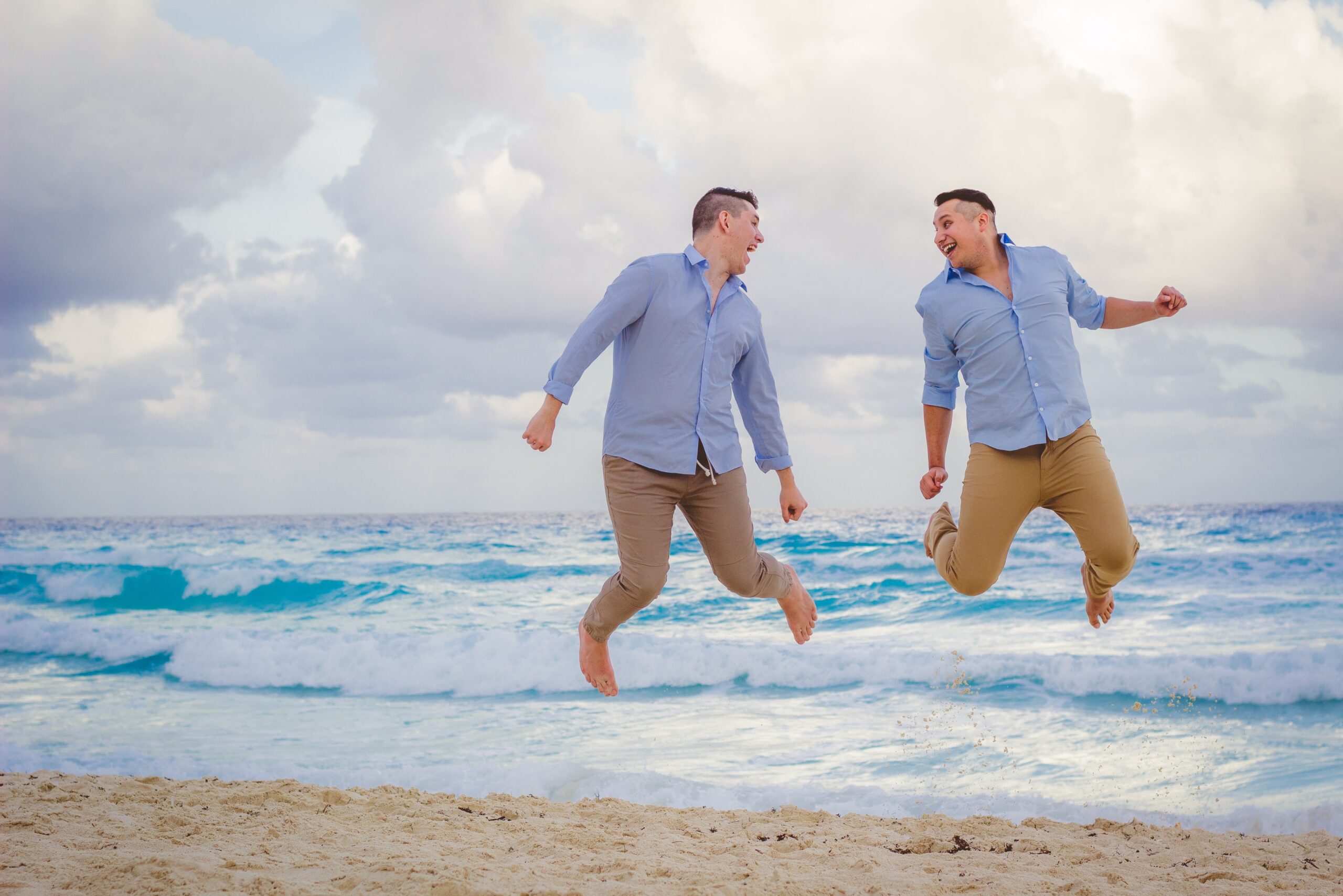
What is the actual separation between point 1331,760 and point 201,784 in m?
9.71

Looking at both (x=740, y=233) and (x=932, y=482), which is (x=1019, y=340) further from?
(x=740, y=233)

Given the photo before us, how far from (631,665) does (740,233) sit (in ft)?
31.0

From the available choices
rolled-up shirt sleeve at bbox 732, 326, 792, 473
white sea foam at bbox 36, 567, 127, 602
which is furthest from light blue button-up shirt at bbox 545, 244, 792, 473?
white sea foam at bbox 36, 567, 127, 602

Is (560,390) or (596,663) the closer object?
(560,390)

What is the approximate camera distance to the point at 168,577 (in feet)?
75.5

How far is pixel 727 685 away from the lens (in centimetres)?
1251

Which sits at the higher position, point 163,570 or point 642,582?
point 642,582

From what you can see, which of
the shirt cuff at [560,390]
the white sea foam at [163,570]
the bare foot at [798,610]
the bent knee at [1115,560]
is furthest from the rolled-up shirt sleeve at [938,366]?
the white sea foam at [163,570]

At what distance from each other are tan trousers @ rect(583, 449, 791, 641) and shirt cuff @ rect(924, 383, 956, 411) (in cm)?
107

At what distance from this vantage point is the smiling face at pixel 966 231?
4.58m

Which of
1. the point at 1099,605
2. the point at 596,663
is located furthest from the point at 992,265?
the point at 596,663

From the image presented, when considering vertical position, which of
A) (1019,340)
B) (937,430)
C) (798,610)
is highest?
(1019,340)

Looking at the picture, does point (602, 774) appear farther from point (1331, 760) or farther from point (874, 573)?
point (874, 573)

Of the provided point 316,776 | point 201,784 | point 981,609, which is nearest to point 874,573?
point 981,609
